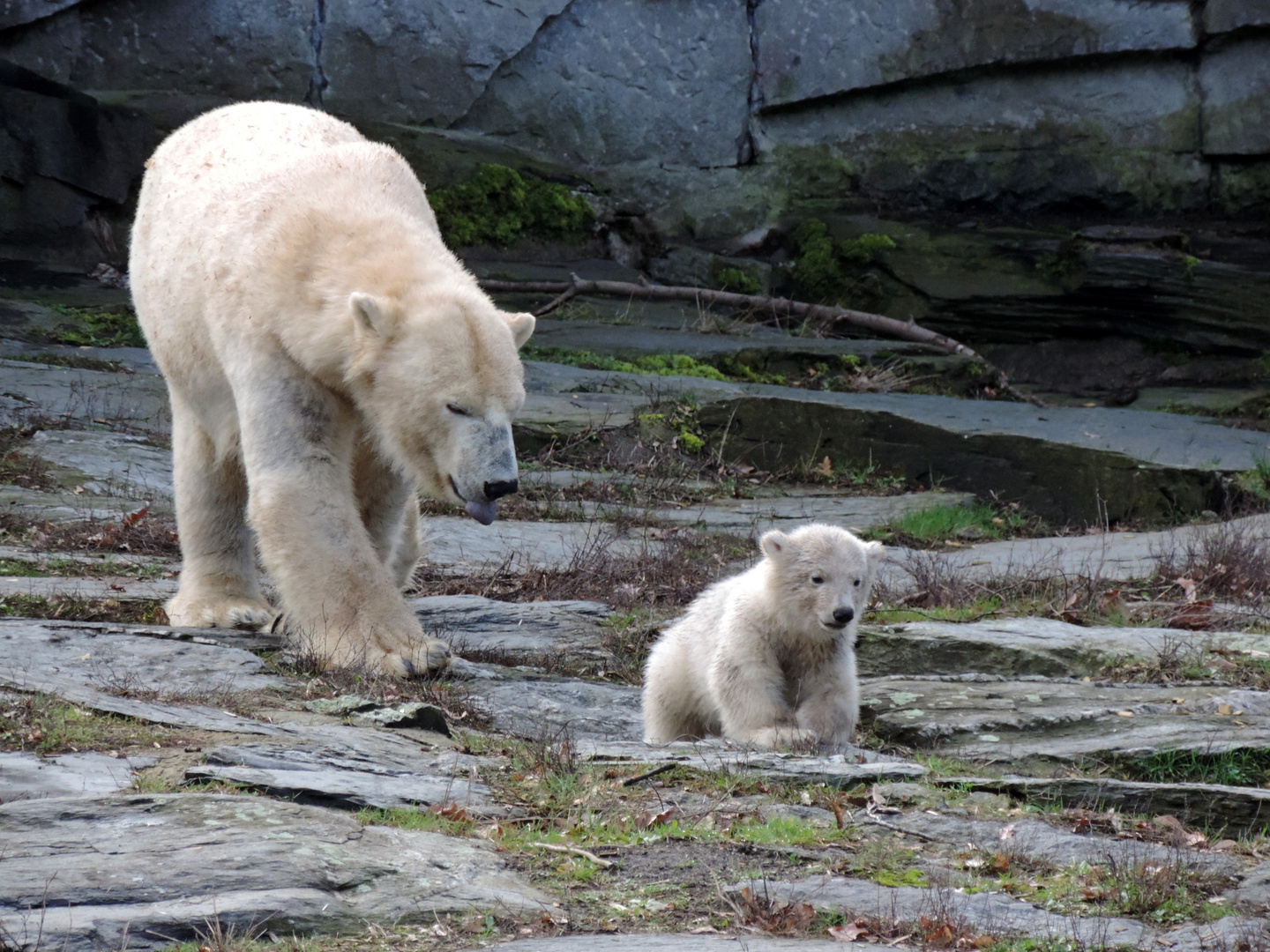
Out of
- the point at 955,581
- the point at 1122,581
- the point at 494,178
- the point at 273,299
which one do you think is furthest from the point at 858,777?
the point at 494,178

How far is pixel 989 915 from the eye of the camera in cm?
275

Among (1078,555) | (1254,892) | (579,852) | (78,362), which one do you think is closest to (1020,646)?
(1078,555)

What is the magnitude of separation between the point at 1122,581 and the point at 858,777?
12.8ft

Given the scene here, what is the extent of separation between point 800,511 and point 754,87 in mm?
7416

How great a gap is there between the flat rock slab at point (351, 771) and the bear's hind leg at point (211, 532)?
207cm

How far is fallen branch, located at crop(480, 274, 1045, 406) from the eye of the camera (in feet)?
45.2

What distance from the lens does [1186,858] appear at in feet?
10.5

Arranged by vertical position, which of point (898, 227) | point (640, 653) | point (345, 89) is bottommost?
point (640, 653)

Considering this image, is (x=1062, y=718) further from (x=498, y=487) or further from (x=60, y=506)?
(x=60, y=506)

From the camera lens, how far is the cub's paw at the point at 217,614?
5645 mm

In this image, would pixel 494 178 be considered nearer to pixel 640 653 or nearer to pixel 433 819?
pixel 640 653

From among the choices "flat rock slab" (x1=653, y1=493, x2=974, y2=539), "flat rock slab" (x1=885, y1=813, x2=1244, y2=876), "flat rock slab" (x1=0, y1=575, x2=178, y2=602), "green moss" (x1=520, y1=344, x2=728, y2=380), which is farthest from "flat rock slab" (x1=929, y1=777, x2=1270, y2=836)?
"green moss" (x1=520, y1=344, x2=728, y2=380)

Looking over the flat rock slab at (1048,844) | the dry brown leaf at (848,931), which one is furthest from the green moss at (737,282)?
the dry brown leaf at (848,931)

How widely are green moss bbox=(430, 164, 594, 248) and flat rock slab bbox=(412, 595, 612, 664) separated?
839cm
